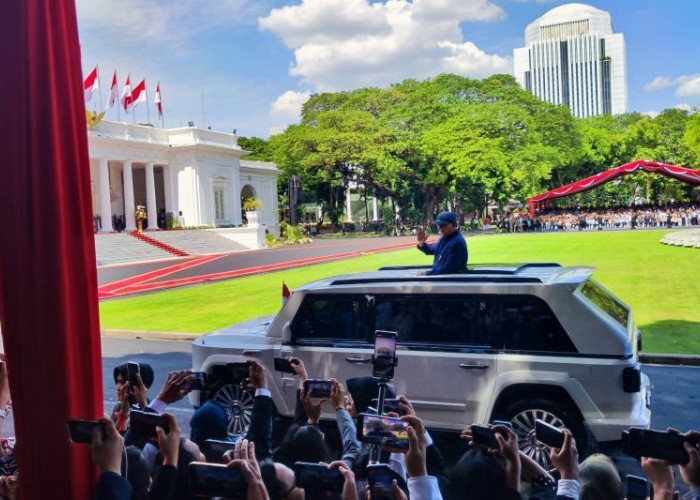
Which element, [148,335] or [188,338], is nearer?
[188,338]

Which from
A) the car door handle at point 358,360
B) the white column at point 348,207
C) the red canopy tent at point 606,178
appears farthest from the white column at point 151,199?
the car door handle at point 358,360

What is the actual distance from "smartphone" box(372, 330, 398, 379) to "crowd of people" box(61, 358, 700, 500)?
236mm

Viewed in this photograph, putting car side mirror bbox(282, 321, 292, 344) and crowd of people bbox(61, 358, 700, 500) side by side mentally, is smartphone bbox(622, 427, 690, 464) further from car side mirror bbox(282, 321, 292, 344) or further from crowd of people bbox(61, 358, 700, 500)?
car side mirror bbox(282, 321, 292, 344)

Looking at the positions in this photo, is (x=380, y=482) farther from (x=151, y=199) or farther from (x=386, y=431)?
(x=151, y=199)

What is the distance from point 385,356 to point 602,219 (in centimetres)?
2498

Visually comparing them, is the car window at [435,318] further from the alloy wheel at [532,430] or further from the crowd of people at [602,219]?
the crowd of people at [602,219]

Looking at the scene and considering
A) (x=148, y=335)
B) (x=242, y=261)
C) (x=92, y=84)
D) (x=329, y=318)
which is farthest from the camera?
(x=242, y=261)

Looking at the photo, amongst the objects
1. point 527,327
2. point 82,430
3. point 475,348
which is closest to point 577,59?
point 527,327

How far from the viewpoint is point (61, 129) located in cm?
274

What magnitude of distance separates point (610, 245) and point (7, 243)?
53.3 feet

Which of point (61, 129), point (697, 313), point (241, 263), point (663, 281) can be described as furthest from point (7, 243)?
point (241, 263)

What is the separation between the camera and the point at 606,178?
512 inches

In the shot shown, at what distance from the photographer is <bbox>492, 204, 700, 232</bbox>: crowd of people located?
61.0 ft

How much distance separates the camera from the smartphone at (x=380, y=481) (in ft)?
5.74
